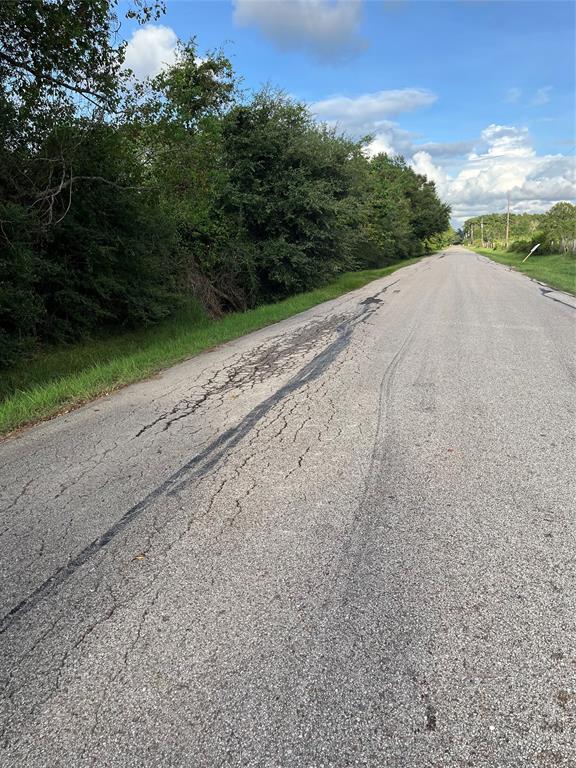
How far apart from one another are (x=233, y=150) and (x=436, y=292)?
27.2 feet

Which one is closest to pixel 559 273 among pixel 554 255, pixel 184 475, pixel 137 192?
pixel 554 255

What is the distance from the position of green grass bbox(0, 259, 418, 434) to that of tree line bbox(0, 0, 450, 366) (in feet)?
1.34

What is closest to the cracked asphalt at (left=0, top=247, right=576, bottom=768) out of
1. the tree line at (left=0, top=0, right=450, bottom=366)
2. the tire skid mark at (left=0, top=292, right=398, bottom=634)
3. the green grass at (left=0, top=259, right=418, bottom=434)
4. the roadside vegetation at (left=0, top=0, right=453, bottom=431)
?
the tire skid mark at (left=0, top=292, right=398, bottom=634)

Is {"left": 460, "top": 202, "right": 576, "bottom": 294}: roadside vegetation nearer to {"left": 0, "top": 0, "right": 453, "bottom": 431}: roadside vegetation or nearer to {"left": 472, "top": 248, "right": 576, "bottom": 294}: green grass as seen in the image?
{"left": 472, "top": 248, "right": 576, "bottom": 294}: green grass

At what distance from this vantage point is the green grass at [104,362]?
6.04 meters

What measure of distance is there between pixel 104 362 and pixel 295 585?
701cm

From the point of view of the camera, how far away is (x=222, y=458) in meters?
4.18

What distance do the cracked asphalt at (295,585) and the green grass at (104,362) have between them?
2.59 ft

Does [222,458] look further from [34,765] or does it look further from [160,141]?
[160,141]

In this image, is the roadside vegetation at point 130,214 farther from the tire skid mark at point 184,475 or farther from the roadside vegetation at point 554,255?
the roadside vegetation at point 554,255

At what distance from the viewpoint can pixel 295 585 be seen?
260 centimetres

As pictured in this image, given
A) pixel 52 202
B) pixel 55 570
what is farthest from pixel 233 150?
pixel 55 570

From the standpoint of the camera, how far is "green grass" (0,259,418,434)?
6043mm

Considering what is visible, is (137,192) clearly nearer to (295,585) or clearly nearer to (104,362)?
(104,362)
